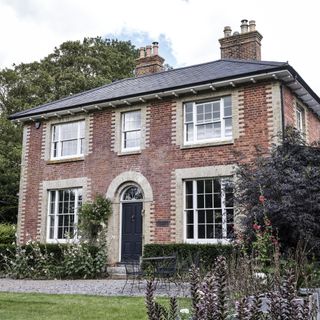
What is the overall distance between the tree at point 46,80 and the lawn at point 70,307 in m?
20.9

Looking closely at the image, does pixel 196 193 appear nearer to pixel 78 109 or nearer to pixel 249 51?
pixel 78 109

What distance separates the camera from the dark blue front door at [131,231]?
671 inches

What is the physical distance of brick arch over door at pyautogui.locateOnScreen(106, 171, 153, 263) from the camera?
54.3 ft

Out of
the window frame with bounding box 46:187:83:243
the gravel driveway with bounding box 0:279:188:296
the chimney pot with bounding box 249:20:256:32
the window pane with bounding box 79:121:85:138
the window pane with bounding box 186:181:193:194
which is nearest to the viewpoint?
the gravel driveway with bounding box 0:279:188:296

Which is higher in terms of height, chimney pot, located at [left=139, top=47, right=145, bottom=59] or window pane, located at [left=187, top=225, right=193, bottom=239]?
chimney pot, located at [left=139, top=47, right=145, bottom=59]

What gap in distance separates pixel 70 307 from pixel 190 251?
6390 millimetres

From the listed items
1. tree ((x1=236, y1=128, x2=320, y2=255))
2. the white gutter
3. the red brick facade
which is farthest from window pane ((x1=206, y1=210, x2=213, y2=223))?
the white gutter

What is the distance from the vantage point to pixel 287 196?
10.9 meters

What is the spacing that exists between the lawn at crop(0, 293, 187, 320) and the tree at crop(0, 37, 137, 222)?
2089 cm

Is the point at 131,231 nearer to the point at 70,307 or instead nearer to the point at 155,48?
the point at 70,307

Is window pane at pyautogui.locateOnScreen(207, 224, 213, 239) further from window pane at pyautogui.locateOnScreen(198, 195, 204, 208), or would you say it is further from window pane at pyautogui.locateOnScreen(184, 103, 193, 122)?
window pane at pyautogui.locateOnScreen(184, 103, 193, 122)

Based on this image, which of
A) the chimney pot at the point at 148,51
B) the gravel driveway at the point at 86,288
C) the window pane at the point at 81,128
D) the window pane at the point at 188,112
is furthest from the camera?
the chimney pot at the point at 148,51

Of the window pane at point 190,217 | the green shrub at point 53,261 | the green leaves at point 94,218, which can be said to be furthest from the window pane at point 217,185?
the green shrub at point 53,261

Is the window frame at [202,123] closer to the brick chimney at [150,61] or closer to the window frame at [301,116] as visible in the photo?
the window frame at [301,116]
